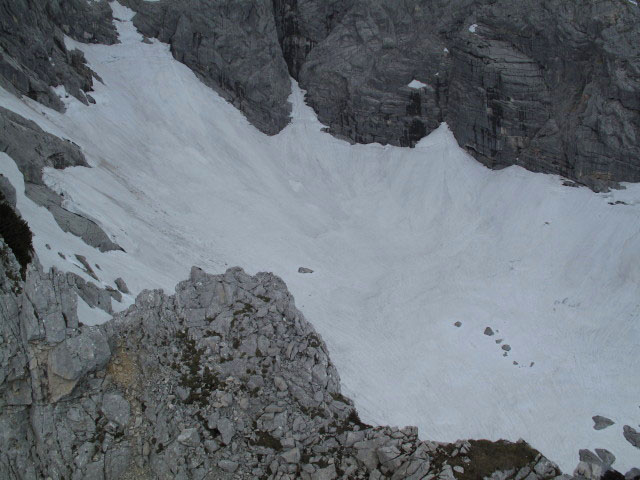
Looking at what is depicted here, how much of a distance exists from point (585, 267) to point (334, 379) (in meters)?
32.9

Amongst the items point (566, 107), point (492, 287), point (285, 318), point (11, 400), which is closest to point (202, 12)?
point (566, 107)

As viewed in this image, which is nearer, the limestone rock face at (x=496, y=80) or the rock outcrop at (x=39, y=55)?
the rock outcrop at (x=39, y=55)

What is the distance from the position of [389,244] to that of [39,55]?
36315 mm

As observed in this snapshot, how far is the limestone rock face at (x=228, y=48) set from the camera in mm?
65500

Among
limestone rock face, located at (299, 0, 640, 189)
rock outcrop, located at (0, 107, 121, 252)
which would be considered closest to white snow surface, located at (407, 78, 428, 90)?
limestone rock face, located at (299, 0, 640, 189)

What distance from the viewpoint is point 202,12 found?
67625 mm

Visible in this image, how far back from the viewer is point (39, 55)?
48594 mm

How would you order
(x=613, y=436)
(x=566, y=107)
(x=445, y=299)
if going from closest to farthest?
(x=613, y=436), (x=445, y=299), (x=566, y=107)

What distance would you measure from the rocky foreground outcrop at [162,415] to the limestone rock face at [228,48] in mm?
50172

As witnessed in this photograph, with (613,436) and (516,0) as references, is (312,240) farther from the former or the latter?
(516,0)

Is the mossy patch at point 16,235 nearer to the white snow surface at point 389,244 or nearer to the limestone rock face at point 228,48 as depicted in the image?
the white snow surface at point 389,244

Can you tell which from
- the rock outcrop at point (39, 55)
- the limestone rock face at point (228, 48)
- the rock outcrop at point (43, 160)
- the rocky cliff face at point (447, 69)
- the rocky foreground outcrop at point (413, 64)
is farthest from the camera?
the limestone rock face at point (228, 48)

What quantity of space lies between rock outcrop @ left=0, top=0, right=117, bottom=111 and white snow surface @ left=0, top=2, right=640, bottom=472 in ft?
6.47

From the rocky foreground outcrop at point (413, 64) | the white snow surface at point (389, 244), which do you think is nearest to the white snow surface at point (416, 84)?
the rocky foreground outcrop at point (413, 64)
